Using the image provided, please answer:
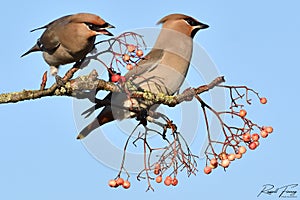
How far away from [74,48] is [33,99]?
99 centimetres

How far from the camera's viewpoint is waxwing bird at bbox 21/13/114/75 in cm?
307

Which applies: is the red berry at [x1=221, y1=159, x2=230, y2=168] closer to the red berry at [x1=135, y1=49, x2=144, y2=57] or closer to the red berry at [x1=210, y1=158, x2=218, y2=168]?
the red berry at [x1=210, y1=158, x2=218, y2=168]

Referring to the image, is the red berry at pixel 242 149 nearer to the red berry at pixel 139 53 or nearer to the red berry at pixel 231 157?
the red berry at pixel 231 157

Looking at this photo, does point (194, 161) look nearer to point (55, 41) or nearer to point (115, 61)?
point (115, 61)

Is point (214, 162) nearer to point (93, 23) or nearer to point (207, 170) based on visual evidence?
point (207, 170)

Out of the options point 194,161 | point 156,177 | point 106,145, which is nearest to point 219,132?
point 194,161

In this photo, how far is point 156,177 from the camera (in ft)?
9.08

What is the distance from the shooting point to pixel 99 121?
3605mm

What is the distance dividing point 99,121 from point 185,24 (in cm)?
137

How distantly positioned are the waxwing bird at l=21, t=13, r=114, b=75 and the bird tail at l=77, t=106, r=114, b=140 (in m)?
0.43

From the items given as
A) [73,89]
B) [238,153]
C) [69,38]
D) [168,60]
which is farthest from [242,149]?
[168,60]

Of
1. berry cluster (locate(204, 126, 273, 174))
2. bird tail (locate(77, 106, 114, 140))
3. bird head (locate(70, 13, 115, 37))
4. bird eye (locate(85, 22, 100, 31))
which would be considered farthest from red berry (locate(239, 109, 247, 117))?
bird tail (locate(77, 106, 114, 140))

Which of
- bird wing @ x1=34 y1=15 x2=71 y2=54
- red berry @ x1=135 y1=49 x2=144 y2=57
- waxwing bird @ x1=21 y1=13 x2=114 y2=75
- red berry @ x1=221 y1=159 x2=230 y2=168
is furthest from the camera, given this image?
bird wing @ x1=34 y1=15 x2=71 y2=54

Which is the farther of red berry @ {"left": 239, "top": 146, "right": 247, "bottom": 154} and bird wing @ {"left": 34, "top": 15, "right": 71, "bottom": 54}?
bird wing @ {"left": 34, "top": 15, "right": 71, "bottom": 54}
